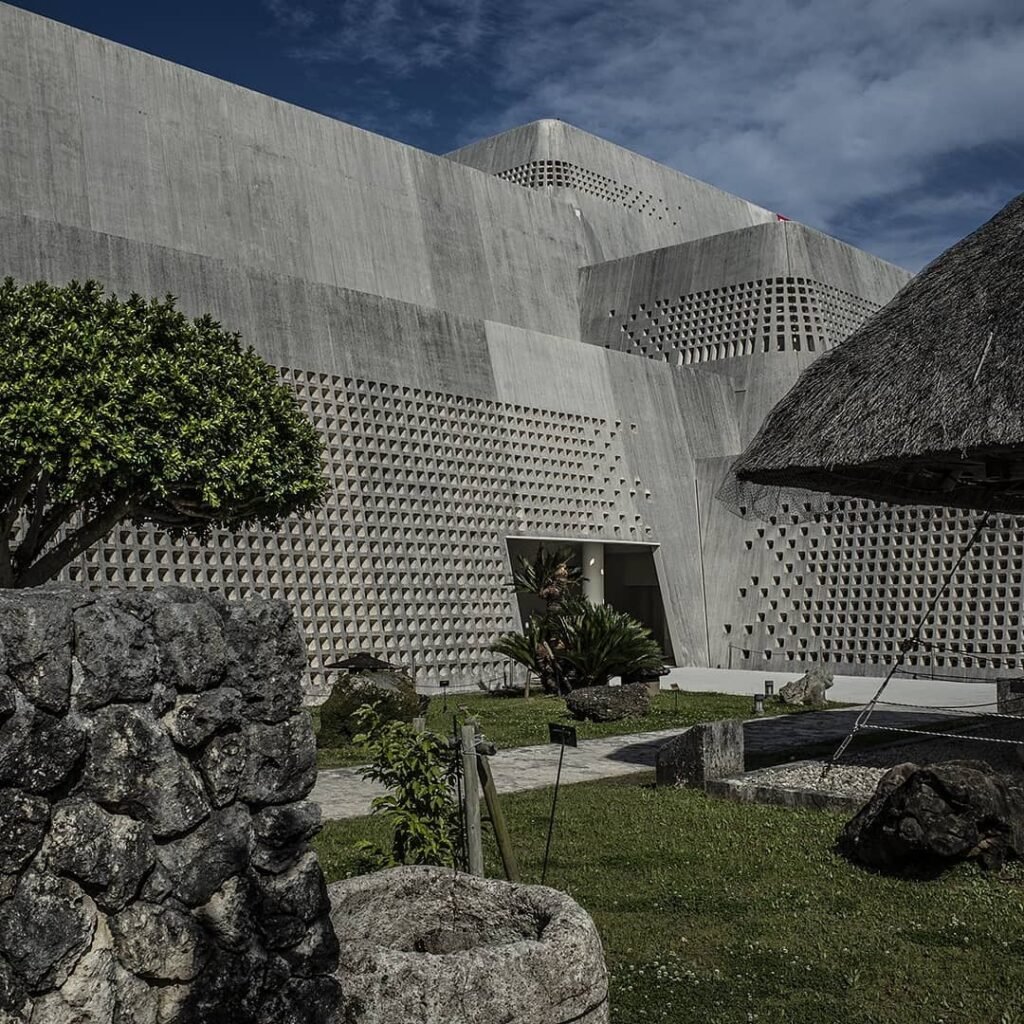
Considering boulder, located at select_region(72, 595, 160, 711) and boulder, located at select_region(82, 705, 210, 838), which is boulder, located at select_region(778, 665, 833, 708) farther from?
boulder, located at select_region(72, 595, 160, 711)

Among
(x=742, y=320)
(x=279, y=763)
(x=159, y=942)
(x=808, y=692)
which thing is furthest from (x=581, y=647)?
(x=159, y=942)

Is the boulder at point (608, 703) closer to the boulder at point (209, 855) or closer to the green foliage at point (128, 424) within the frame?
the green foliage at point (128, 424)

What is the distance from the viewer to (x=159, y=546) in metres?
13.4

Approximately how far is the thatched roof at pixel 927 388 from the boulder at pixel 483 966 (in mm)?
4931

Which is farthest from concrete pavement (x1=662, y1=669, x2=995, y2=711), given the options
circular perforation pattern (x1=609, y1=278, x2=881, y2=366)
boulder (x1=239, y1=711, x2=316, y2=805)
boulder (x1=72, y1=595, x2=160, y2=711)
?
boulder (x1=72, y1=595, x2=160, y2=711)

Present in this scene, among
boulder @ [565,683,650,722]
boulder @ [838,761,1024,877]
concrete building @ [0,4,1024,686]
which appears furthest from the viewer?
concrete building @ [0,4,1024,686]

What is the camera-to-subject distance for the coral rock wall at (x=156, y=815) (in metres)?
2.20

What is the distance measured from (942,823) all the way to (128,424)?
7.22 m

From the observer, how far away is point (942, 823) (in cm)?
520

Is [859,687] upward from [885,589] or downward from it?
downward

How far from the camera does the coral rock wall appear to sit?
2.20m

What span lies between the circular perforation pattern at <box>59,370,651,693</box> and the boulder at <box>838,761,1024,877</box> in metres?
9.82

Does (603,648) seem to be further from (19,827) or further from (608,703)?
(19,827)

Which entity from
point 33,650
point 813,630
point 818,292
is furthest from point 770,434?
point 818,292
